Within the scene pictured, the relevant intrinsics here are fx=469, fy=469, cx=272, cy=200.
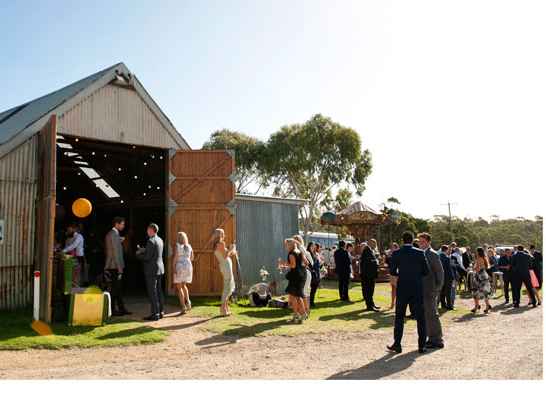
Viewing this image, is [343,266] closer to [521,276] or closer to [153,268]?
[521,276]

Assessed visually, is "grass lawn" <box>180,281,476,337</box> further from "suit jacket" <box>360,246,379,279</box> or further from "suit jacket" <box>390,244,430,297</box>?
"suit jacket" <box>390,244,430,297</box>

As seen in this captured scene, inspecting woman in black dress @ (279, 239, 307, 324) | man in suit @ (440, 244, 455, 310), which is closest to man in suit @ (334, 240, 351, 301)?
man in suit @ (440, 244, 455, 310)

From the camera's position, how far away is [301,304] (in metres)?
9.59

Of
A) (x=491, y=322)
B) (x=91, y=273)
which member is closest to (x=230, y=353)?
(x=491, y=322)

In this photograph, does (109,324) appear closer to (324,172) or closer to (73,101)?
(73,101)

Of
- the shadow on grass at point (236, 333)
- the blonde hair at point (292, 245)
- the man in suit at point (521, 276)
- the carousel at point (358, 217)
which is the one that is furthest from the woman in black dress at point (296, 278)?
the carousel at point (358, 217)

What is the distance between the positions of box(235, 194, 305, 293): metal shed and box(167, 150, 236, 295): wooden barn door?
1.12 metres

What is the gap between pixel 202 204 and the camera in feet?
40.4

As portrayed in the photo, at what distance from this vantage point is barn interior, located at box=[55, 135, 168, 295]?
14367mm

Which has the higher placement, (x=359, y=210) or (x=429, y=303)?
(x=359, y=210)

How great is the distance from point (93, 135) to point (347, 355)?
304 inches

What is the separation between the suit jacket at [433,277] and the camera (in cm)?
793

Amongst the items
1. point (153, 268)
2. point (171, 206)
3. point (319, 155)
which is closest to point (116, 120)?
point (171, 206)

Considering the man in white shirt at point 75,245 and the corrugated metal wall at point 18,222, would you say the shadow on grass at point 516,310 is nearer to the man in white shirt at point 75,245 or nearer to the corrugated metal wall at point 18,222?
the man in white shirt at point 75,245
